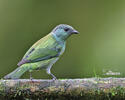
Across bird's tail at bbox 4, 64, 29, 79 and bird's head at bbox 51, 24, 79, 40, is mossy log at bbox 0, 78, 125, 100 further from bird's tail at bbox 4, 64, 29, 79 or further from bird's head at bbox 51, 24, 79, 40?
bird's head at bbox 51, 24, 79, 40

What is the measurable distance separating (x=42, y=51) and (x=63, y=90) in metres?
0.44

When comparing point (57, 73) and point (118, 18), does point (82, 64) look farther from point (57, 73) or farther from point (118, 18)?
point (118, 18)

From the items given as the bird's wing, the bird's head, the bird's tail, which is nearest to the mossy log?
the bird's tail

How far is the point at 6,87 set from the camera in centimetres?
226

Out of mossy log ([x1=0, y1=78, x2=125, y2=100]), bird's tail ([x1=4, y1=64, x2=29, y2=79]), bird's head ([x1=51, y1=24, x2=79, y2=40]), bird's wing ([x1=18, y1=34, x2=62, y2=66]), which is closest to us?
mossy log ([x1=0, y1=78, x2=125, y2=100])

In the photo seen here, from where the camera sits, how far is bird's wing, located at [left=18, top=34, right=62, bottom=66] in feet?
8.04

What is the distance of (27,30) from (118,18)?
162cm

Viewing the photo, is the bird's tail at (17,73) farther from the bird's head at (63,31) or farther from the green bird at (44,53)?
the bird's head at (63,31)

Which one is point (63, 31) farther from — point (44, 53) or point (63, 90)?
point (63, 90)

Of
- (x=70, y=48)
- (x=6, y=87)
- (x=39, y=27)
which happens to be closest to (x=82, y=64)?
(x=70, y=48)

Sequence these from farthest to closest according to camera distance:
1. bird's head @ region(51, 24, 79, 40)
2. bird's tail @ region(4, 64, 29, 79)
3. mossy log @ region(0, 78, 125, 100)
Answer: bird's head @ region(51, 24, 79, 40) < bird's tail @ region(4, 64, 29, 79) < mossy log @ region(0, 78, 125, 100)

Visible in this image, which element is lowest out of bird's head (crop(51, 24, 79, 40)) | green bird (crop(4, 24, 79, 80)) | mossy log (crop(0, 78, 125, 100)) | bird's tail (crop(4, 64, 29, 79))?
mossy log (crop(0, 78, 125, 100))

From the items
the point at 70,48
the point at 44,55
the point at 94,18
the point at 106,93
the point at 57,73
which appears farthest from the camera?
the point at 94,18

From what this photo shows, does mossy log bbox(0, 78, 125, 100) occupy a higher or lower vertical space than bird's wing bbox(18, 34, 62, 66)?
lower
